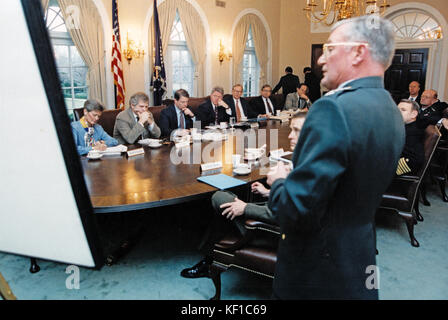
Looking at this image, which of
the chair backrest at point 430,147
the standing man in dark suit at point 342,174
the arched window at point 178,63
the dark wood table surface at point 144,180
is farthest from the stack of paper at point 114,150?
the arched window at point 178,63

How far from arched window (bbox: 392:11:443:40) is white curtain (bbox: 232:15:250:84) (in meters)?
3.55

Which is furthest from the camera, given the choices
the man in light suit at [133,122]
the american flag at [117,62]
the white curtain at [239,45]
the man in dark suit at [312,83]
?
the man in dark suit at [312,83]

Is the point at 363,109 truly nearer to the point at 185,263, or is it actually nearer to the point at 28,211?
the point at 28,211

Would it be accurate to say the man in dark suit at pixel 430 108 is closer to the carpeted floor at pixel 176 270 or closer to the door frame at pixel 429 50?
the carpeted floor at pixel 176 270

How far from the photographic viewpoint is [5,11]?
20.0 inches

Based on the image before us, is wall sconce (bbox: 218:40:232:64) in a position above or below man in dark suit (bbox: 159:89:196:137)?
above

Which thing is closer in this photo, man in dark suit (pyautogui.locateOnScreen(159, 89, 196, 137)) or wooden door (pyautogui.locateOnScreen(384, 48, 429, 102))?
man in dark suit (pyautogui.locateOnScreen(159, 89, 196, 137))

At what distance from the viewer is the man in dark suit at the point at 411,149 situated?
3301 mm

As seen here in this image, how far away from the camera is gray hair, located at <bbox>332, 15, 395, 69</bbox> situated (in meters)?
1.02

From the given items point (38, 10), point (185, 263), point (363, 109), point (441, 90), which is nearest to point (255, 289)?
point (185, 263)

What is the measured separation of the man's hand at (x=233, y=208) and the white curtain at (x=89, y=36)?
4.51 meters

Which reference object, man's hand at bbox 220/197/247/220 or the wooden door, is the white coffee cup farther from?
the wooden door

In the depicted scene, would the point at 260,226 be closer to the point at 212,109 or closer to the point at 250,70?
the point at 212,109

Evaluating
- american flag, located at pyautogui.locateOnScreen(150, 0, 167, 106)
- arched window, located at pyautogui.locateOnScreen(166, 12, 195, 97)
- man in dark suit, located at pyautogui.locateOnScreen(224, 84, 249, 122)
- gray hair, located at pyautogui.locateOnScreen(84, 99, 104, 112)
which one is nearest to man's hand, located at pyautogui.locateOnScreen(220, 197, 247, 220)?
gray hair, located at pyautogui.locateOnScreen(84, 99, 104, 112)
